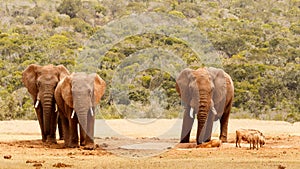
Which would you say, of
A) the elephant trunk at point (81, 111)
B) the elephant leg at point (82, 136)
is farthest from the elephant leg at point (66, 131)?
the elephant trunk at point (81, 111)

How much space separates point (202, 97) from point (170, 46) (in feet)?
110

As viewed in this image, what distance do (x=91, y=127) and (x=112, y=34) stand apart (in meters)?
41.1

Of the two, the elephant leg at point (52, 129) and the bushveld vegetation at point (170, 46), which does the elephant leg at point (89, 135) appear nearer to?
the elephant leg at point (52, 129)

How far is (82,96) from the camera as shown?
1686cm

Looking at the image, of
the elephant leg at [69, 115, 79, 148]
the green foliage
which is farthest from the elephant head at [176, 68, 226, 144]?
the green foliage

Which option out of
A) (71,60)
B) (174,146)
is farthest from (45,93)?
(71,60)

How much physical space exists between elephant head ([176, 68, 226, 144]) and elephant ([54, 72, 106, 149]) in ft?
7.24

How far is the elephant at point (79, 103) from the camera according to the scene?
16.7m

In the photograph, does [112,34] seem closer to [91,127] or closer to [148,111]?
[148,111]

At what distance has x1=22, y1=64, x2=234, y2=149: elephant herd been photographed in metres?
16.9

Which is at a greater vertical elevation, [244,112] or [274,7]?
[274,7]

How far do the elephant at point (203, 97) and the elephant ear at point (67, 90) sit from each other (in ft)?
9.33

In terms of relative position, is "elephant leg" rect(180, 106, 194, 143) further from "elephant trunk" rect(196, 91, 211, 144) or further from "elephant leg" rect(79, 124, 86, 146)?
"elephant leg" rect(79, 124, 86, 146)

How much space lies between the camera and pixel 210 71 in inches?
Answer: 720
